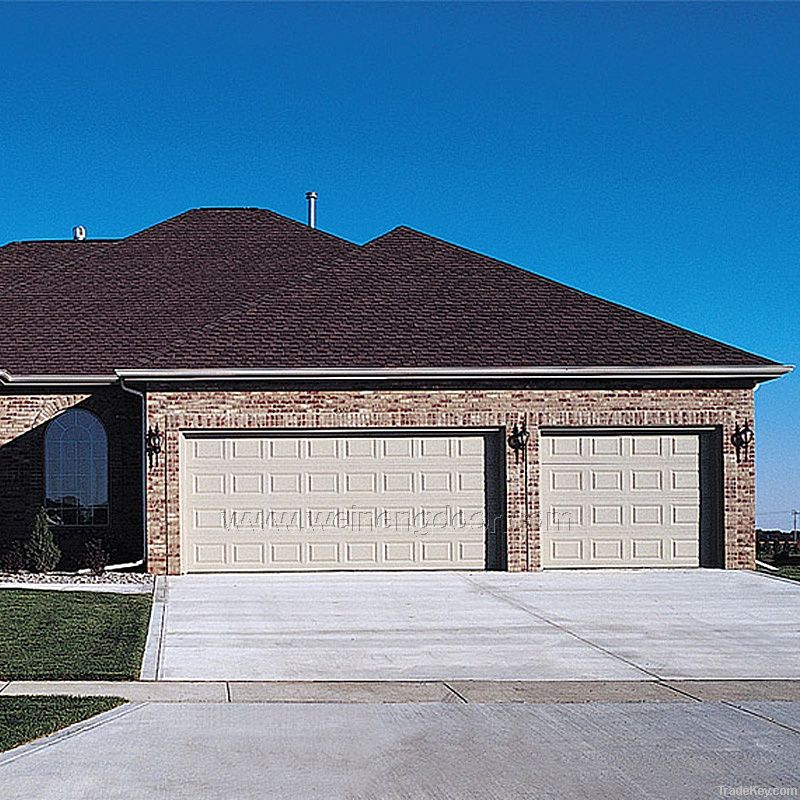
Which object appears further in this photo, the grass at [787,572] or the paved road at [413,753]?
the grass at [787,572]

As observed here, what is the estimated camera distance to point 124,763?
25.7 feet

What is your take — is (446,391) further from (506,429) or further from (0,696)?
(0,696)

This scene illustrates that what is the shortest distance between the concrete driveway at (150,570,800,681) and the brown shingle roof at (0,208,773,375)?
12.7ft

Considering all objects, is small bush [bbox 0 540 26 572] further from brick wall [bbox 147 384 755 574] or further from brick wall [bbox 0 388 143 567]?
brick wall [bbox 147 384 755 574]

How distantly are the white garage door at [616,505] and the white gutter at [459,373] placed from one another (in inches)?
43.1

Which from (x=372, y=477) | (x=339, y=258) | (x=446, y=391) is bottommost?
(x=372, y=477)

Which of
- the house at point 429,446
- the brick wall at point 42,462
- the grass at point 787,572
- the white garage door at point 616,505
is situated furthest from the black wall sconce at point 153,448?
the grass at point 787,572

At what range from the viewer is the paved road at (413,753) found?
7359 mm

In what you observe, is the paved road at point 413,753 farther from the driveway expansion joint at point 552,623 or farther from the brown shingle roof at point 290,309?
the brown shingle roof at point 290,309

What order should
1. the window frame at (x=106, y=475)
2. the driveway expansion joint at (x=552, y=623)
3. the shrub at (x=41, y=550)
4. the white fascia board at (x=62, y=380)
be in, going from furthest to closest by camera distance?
the window frame at (x=106, y=475) → the white fascia board at (x=62, y=380) → the shrub at (x=41, y=550) → the driveway expansion joint at (x=552, y=623)

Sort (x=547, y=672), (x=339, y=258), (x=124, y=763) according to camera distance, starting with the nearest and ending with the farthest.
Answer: (x=124, y=763)
(x=547, y=672)
(x=339, y=258)

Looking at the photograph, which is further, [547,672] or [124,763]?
[547,672]

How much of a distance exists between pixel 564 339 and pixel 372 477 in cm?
425

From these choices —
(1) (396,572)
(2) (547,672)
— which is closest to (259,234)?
(1) (396,572)
